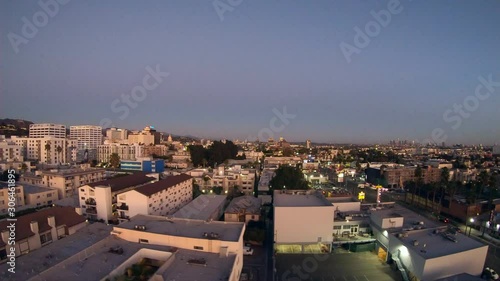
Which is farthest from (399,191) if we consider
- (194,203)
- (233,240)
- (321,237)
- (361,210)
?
(233,240)

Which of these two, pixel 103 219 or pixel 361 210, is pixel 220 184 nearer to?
pixel 103 219

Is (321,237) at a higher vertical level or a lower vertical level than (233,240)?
lower

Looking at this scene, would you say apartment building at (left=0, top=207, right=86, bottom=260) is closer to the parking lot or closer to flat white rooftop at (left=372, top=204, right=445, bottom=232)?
the parking lot

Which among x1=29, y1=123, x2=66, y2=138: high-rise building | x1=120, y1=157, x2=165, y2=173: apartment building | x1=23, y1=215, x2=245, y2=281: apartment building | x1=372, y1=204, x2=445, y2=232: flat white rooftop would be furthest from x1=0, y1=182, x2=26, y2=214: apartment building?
x1=29, y1=123, x2=66, y2=138: high-rise building

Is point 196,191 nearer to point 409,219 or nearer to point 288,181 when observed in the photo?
point 288,181

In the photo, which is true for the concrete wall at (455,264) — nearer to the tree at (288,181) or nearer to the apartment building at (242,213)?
the apartment building at (242,213)

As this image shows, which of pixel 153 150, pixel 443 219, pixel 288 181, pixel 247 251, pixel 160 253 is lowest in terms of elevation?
pixel 443 219

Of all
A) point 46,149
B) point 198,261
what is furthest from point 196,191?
point 46,149
